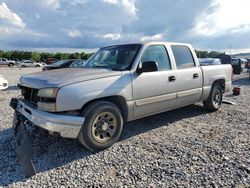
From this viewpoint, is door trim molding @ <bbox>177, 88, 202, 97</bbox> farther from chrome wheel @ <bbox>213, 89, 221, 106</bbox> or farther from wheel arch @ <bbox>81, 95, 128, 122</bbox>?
wheel arch @ <bbox>81, 95, 128, 122</bbox>

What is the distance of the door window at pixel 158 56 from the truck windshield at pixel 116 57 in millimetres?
218

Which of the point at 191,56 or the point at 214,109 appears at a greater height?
the point at 191,56

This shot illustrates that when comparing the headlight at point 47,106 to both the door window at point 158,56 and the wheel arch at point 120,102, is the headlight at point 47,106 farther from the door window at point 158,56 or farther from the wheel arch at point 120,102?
the door window at point 158,56

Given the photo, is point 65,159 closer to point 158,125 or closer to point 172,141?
point 172,141

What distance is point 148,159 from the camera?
145 inches

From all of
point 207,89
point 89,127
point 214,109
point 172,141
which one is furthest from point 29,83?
point 214,109

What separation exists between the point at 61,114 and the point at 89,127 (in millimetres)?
490

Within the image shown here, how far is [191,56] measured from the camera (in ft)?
18.7

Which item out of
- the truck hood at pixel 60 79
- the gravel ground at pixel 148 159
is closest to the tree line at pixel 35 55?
the gravel ground at pixel 148 159

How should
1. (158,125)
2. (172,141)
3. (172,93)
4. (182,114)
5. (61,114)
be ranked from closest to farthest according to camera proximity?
(61,114) < (172,141) < (172,93) < (158,125) < (182,114)

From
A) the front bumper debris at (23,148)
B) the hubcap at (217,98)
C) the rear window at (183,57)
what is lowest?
the front bumper debris at (23,148)

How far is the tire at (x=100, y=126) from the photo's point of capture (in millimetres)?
3740

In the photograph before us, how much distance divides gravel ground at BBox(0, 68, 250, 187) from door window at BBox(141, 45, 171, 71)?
1.36 m

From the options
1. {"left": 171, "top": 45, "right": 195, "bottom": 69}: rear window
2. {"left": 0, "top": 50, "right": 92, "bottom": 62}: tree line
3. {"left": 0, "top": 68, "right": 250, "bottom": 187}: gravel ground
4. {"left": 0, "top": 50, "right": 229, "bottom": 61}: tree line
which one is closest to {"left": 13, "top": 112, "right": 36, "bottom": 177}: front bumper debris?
{"left": 0, "top": 68, "right": 250, "bottom": 187}: gravel ground
